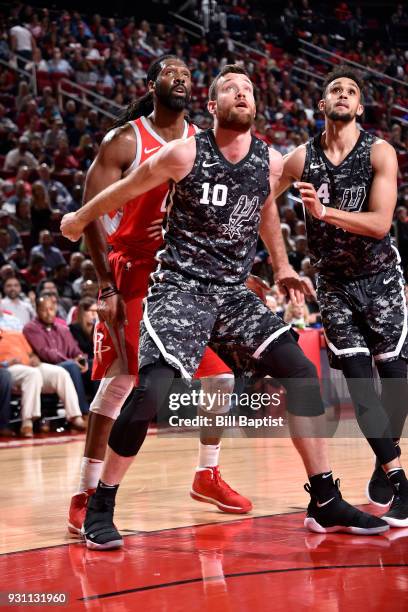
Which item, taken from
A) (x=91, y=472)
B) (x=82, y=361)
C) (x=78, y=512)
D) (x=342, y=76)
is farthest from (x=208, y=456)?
(x=82, y=361)

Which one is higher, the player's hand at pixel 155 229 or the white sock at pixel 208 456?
the player's hand at pixel 155 229

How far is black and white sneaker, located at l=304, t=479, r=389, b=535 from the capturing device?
13.1ft

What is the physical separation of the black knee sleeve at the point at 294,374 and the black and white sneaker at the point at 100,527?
84 cm

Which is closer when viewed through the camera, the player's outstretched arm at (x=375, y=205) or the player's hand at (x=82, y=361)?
the player's outstretched arm at (x=375, y=205)

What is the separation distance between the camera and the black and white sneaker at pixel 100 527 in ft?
12.6

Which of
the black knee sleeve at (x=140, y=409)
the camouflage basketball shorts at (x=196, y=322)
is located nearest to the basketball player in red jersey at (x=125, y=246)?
the camouflage basketball shorts at (x=196, y=322)

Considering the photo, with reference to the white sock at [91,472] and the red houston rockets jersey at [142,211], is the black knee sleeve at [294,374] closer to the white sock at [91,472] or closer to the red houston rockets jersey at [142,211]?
the red houston rockets jersey at [142,211]

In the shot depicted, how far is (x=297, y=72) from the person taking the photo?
20.8 m

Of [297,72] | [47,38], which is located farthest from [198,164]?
[297,72]

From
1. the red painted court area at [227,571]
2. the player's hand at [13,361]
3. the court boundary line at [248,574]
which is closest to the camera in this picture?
the red painted court area at [227,571]

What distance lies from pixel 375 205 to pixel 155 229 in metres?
0.98

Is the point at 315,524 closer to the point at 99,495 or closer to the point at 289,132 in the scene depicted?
the point at 99,495

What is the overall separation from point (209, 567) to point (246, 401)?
17.2 feet

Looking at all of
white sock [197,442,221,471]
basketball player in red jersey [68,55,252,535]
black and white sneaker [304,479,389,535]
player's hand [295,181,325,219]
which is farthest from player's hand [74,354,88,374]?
player's hand [295,181,325,219]
